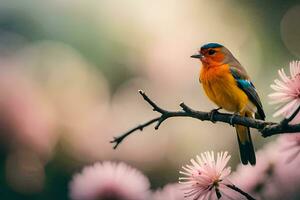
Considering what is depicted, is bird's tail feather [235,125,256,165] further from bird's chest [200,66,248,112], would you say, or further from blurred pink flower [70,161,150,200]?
blurred pink flower [70,161,150,200]

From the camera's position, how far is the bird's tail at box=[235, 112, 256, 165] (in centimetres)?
171

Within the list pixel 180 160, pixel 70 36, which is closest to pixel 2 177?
pixel 180 160

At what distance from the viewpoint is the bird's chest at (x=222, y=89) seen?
2037 millimetres

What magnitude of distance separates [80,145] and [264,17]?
2.60 metres

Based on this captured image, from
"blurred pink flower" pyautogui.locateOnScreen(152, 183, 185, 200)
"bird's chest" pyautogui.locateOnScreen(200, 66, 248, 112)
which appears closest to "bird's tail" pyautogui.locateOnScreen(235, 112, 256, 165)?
"bird's chest" pyautogui.locateOnScreen(200, 66, 248, 112)

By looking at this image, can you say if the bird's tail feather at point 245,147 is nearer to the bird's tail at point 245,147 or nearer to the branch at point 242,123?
the bird's tail at point 245,147

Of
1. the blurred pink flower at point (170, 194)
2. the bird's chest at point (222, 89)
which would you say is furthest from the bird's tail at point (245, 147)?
A: the blurred pink flower at point (170, 194)

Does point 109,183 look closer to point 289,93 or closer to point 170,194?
point 170,194

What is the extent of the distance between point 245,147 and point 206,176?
87 cm

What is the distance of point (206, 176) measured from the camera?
111 cm

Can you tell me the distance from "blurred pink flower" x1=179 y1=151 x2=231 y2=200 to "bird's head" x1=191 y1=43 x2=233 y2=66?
3.42ft

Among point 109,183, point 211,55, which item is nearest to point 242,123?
point 109,183

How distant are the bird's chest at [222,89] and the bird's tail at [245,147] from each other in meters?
0.12

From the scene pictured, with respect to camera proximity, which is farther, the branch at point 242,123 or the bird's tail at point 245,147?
the bird's tail at point 245,147
